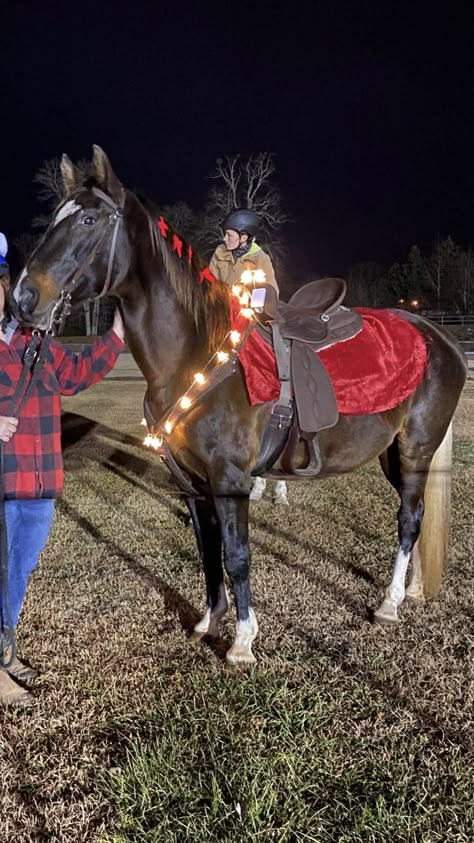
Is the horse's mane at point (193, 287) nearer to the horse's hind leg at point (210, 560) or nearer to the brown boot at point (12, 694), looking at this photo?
the horse's hind leg at point (210, 560)

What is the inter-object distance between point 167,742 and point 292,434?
1.62 meters

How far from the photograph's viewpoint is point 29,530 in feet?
10.1

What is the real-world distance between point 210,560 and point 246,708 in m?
0.95

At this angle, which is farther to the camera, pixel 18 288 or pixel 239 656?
pixel 239 656

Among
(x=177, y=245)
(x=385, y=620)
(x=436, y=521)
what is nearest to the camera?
(x=177, y=245)

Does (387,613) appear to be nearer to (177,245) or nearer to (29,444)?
(29,444)

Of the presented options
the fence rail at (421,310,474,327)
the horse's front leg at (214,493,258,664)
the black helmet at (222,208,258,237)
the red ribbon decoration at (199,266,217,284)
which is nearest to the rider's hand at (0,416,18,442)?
the horse's front leg at (214,493,258,664)

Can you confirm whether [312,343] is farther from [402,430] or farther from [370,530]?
[370,530]

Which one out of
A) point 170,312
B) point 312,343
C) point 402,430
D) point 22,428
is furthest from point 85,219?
point 402,430

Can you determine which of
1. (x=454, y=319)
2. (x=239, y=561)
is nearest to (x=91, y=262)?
(x=239, y=561)

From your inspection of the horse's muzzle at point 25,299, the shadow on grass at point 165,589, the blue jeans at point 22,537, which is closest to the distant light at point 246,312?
the horse's muzzle at point 25,299

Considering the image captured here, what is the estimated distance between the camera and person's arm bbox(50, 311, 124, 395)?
3.07 meters

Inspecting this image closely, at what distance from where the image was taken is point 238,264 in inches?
182

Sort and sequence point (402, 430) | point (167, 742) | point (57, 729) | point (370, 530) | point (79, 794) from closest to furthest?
point (79, 794), point (167, 742), point (57, 729), point (402, 430), point (370, 530)
